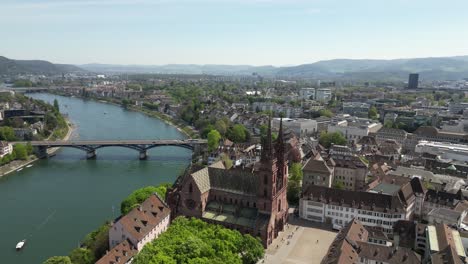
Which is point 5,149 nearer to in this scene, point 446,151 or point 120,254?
point 120,254

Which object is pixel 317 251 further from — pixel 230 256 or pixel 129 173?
pixel 129 173

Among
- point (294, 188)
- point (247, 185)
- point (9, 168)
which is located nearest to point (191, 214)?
point (247, 185)

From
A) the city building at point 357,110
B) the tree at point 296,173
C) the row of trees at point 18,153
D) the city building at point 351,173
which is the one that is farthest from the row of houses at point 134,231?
the city building at point 357,110

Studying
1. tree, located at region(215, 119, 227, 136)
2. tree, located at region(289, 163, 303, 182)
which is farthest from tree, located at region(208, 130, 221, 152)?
tree, located at region(289, 163, 303, 182)

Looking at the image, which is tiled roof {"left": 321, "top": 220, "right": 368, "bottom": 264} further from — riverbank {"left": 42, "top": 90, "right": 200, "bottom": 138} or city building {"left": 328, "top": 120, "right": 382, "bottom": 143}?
riverbank {"left": 42, "top": 90, "right": 200, "bottom": 138}

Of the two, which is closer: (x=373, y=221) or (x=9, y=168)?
(x=373, y=221)

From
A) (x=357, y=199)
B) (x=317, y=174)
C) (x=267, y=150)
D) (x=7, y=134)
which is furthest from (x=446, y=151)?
(x=7, y=134)
